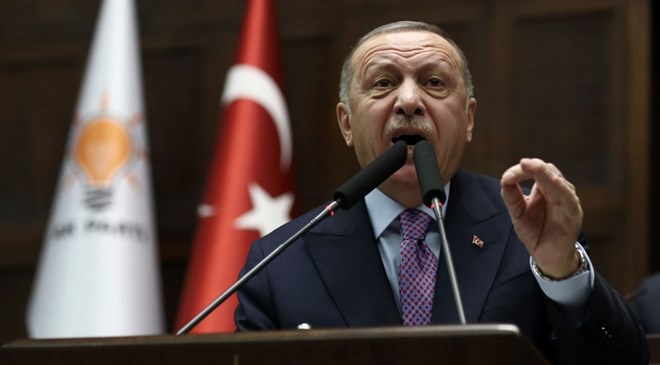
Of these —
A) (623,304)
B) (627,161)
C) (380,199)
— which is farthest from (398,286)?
(627,161)

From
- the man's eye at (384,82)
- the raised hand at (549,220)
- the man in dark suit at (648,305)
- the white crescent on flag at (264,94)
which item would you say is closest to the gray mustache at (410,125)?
the man's eye at (384,82)

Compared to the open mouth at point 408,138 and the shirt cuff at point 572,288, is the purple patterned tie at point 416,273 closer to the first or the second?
the open mouth at point 408,138

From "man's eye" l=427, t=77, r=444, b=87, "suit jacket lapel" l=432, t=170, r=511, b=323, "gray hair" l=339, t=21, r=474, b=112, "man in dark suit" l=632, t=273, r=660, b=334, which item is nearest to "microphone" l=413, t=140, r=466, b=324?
"suit jacket lapel" l=432, t=170, r=511, b=323

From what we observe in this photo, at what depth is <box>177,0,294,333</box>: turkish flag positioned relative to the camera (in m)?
4.30

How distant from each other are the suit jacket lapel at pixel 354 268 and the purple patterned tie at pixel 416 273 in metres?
0.03

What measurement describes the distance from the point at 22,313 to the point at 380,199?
2815 millimetres

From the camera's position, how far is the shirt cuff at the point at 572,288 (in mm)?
2184

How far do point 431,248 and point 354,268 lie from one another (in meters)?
0.16

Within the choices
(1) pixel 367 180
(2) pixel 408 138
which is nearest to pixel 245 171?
(2) pixel 408 138

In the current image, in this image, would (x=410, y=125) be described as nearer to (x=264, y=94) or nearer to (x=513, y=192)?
(x=513, y=192)

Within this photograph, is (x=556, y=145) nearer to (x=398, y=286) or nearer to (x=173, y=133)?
(x=173, y=133)

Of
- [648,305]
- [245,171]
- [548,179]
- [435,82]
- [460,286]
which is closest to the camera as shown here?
[548,179]

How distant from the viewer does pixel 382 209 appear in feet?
8.68

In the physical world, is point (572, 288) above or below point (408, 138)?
below
